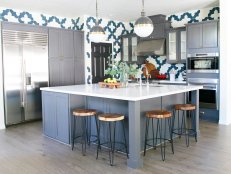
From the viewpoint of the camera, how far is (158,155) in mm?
3766

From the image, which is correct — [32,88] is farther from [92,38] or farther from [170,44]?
[170,44]

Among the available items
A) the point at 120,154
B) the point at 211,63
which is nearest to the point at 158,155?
the point at 120,154

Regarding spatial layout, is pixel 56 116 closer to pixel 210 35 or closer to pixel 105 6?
pixel 105 6

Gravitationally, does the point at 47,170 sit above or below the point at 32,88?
below

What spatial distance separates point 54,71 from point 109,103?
293cm

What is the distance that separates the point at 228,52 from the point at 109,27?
373cm

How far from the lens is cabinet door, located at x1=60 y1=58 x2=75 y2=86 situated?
6699 millimetres

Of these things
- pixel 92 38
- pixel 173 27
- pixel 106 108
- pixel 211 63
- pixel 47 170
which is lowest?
pixel 47 170

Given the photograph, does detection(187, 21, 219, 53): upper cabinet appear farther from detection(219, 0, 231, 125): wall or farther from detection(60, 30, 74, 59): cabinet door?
detection(60, 30, 74, 59): cabinet door

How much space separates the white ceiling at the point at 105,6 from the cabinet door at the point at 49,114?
2220 millimetres

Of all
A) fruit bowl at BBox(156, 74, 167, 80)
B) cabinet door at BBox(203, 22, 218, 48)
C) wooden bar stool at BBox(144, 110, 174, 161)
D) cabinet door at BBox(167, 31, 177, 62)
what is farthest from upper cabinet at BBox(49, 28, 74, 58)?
wooden bar stool at BBox(144, 110, 174, 161)

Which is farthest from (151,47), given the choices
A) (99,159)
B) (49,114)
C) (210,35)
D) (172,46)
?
(99,159)

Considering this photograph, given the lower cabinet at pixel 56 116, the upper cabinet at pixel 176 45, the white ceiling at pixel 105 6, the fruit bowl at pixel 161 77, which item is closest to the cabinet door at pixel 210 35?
the white ceiling at pixel 105 6

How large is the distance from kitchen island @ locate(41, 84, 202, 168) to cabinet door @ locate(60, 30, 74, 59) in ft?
7.11
